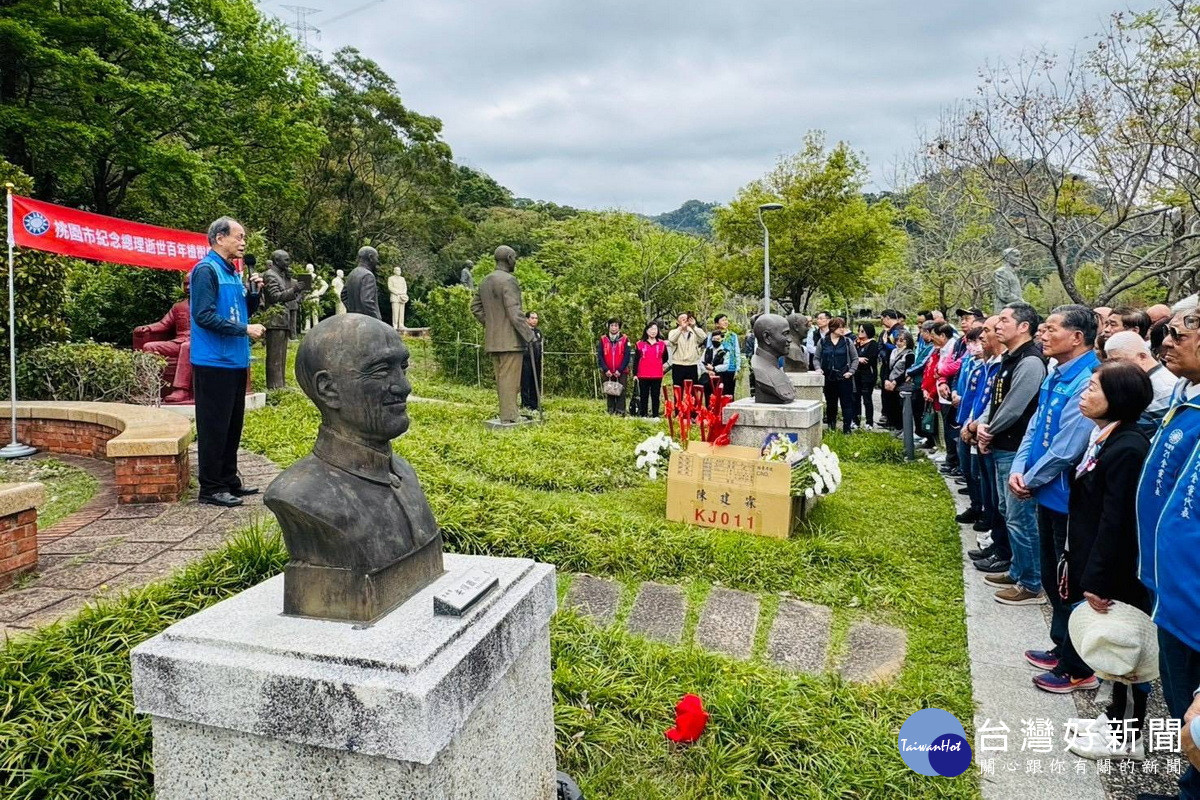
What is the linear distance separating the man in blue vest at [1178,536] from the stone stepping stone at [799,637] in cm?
162

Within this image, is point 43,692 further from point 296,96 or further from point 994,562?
point 296,96

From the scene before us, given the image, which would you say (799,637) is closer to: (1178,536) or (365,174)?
(1178,536)

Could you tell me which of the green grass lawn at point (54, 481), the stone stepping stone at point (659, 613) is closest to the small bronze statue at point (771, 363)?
the stone stepping stone at point (659, 613)

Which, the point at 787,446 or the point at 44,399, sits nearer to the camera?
the point at 787,446

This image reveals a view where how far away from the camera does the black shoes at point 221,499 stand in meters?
4.88

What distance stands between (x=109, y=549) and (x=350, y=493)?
2.99 metres

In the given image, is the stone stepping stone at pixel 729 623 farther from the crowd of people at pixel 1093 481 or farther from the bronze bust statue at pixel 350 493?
the bronze bust statue at pixel 350 493

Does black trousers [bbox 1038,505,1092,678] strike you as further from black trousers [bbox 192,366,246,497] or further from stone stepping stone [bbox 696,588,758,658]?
black trousers [bbox 192,366,246,497]

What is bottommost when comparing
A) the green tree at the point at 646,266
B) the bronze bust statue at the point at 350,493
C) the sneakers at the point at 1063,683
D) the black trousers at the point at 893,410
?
the sneakers at the point at 1063,683

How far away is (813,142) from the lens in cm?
2386

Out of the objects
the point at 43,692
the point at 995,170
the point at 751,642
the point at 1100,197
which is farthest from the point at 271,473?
the point at 1100,197

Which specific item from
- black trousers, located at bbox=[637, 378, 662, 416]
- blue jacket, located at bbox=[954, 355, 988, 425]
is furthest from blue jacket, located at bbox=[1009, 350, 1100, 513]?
black trousers, located at bbox=[637, 378, 662, 416]

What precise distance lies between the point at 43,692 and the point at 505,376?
6.78 meters

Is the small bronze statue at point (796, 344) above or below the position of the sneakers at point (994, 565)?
above
